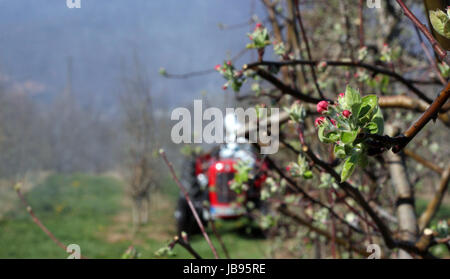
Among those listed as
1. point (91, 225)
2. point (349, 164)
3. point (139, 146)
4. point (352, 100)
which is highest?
point (352, 100)

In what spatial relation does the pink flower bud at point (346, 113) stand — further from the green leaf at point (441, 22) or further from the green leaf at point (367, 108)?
the green leaf at point (441, 22)

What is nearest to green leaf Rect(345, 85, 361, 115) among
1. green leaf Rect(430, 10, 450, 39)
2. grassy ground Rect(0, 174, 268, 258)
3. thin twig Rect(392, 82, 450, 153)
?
thin twig Rect(392, 82, 450, 153)

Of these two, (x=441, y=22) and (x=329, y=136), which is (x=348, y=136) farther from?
(x=441, y=22)

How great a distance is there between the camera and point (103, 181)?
1530cm

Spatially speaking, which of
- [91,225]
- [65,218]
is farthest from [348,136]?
[65,218]

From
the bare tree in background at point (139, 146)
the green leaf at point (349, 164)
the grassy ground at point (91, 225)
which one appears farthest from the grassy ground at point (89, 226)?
the green leaf at point (349, 164)

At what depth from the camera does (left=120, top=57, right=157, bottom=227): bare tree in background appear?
9.02 metres

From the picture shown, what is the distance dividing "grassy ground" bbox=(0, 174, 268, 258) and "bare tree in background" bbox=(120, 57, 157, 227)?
83 cm

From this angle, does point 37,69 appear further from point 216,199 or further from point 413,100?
point 413,100

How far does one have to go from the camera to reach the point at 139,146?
362 inches

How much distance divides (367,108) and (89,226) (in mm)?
9257

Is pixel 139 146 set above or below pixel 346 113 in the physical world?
below

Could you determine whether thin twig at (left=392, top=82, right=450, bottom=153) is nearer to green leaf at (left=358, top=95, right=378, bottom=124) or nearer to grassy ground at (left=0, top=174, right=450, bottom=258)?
green leaf at (left=358, top=95, right=378, bottom=124)

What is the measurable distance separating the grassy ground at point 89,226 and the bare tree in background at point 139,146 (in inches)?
32.5
